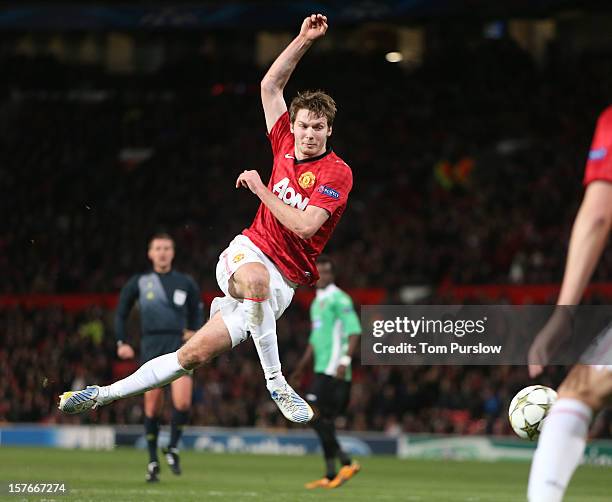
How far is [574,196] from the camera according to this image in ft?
77.2

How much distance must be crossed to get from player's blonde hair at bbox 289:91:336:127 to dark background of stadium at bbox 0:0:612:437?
11217mm

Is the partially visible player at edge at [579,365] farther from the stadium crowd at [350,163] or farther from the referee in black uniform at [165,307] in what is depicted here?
the stadium crowd at [350,163]

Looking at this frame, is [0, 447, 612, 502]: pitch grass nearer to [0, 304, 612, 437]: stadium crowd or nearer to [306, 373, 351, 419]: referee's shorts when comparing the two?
[306, 373, 351, 419]: referee's shorts

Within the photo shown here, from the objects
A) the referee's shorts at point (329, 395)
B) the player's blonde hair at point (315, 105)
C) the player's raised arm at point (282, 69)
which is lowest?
the referee's shorts at point (329, 395)

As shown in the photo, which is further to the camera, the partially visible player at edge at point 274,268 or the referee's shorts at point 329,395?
the referee's shorts at point 329,395

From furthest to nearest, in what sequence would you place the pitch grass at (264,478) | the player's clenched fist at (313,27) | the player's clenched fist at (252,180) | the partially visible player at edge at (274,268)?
1. the pitch grass at (264,478)
2. the player's clenched fist at (313,27)
3. the partially visible player at edge at (274,268)
4. the player's clenched fist at (252,180)

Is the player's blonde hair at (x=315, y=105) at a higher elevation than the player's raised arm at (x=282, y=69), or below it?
below

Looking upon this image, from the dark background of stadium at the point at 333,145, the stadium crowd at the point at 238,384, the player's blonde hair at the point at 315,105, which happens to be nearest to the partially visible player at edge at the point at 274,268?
the player's blonde hair at the point at 315,105

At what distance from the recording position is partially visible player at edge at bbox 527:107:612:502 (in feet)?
14.0

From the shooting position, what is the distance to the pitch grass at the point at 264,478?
32.5ft

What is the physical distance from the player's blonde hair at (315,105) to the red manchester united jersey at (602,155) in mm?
2970

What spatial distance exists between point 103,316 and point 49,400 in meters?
2.83

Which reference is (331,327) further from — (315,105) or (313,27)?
(315,105)

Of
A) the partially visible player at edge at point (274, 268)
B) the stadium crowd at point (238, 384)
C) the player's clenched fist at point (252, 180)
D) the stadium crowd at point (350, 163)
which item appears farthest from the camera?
the stadium crowd at point (350, 163)
